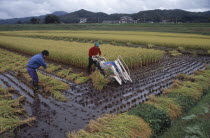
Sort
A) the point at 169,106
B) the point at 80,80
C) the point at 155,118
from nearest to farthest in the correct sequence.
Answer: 1. the point at 155,118
2. the point at 169,106
3. the point at 80,80

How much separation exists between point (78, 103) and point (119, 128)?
2201mm

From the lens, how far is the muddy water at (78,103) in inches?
→ 164

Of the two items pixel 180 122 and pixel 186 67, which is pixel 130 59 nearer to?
pixel 186 67

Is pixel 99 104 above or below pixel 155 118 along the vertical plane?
below

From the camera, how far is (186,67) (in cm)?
1002

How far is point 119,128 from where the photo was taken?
361cm

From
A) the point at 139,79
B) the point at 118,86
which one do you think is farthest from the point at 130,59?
the point at 118,86

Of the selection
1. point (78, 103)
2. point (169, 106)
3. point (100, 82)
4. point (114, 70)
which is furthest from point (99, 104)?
point (169, 106)

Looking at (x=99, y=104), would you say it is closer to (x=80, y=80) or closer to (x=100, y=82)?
(x=100, y=82)

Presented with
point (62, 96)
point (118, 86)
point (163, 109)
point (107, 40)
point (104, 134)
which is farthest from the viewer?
point (107, 40)

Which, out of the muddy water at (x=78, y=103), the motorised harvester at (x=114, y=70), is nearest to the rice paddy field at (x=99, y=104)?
the muddy water at (x=78, y=103)

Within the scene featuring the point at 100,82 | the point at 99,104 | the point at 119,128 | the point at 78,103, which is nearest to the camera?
the point at 119,128

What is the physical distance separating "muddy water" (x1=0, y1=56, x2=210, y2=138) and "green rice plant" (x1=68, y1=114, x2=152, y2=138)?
1.96ft

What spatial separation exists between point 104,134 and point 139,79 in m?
4.72
